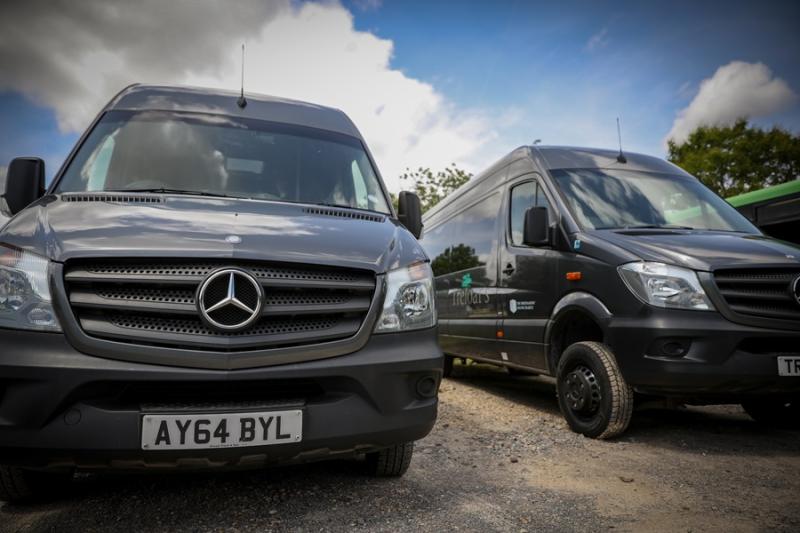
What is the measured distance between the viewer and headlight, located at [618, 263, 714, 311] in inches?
147

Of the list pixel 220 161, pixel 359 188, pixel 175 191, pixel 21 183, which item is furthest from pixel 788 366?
pixel 21 183

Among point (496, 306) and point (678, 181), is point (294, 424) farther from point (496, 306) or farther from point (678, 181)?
point (678, 181)

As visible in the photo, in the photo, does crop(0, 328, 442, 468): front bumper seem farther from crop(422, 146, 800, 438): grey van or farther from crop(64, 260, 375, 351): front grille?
crop(422, 146, 800, 438): grey van

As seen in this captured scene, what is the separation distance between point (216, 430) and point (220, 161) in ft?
5.90

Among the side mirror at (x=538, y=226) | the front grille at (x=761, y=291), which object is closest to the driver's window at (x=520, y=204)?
the side mirror at (x=538, y=226)

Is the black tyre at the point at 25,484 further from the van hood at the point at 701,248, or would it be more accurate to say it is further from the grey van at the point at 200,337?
the van hood at the point at 701,248

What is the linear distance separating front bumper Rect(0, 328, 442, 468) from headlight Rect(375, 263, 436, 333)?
89 millimetres

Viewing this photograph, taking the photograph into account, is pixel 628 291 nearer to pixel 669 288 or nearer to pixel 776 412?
pixel 669 288

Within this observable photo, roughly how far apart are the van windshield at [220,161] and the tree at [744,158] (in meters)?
29.0

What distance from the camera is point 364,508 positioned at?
2648mm

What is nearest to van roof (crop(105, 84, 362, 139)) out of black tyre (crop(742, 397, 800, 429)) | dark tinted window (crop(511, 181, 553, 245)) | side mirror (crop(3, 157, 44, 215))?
side mirror (crop(3, 157, 44, 215))

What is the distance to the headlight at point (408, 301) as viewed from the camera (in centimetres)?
249

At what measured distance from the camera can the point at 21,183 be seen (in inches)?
128

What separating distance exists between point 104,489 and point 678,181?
504 centimetres
